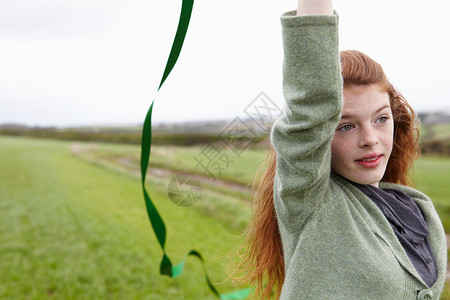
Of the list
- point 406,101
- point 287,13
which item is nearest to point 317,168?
point 287,13

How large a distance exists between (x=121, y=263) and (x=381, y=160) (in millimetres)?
4749

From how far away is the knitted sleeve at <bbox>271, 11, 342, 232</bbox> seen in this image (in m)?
1.02

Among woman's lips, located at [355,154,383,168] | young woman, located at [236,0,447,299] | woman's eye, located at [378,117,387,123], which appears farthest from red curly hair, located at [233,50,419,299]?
woman's lips, located at [355,154,383,168]

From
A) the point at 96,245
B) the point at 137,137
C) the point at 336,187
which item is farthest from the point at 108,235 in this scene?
the point at 137,137

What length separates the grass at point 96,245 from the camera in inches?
177

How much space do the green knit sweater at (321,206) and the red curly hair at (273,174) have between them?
205mm

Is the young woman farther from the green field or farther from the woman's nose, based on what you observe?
the green field

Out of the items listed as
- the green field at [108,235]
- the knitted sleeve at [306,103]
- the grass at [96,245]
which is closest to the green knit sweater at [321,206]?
the knitted sleeve at [306,103]

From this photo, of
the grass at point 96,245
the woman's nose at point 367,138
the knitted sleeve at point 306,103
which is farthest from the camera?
the grass at point 96,245

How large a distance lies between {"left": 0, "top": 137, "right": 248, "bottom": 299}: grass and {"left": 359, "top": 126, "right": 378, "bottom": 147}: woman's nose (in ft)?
2.87

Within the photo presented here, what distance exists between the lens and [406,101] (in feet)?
5.30

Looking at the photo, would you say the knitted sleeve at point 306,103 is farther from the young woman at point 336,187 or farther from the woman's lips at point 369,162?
the woman's lips at point 369,162

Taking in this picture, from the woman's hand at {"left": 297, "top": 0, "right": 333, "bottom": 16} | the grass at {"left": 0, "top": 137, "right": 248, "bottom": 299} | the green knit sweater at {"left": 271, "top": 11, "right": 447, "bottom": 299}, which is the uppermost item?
the woman's hand at {"left": 297, "top": 0, "right": 333, "bottom": 16}

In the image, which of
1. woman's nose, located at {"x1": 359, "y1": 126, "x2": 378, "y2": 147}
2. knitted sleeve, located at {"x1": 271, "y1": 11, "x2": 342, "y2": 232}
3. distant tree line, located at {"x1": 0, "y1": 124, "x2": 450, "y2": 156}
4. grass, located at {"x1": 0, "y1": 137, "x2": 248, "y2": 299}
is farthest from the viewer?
distant tree line, located at {"x1": 0, "y1": 124, "x2": 450, "y2": 156}
